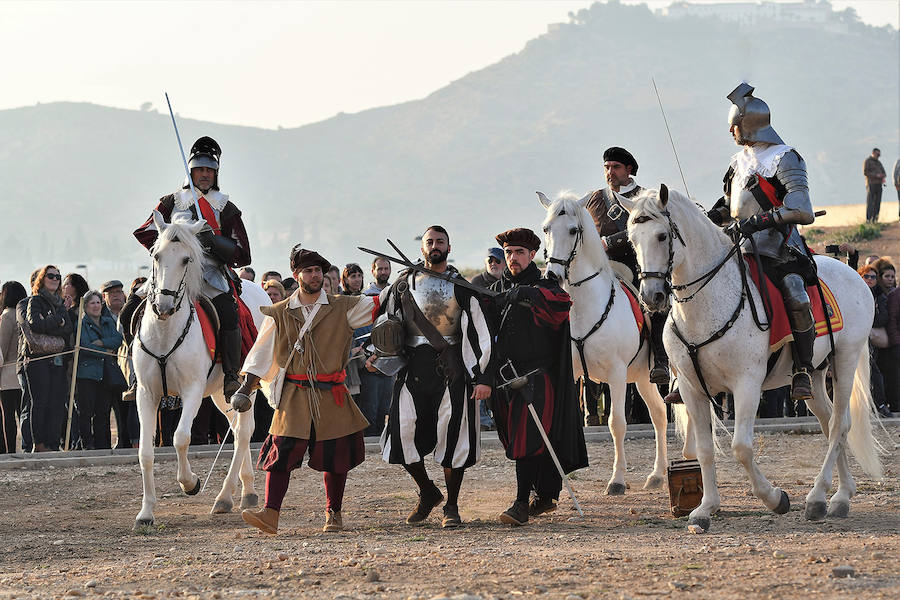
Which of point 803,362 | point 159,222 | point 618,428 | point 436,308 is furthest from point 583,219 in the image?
point 159,222

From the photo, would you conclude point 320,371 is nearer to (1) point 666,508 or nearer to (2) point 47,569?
(2) point 47,569

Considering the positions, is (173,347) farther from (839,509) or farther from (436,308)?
(839,509)

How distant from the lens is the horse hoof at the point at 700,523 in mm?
9039

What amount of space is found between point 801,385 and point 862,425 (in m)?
1.39

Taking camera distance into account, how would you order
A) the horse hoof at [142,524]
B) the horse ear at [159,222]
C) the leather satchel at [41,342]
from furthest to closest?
1. the leather satchel at [41,342]
2. the horse ear at [159,222]
3. the horse hoof at [142,524]

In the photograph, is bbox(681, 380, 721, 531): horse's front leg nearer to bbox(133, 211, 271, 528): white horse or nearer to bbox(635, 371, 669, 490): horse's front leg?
bbox(635, 371, 669, 490): horse's front leg

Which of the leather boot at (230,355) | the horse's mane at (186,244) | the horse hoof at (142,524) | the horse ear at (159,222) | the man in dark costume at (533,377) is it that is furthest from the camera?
the leather boot at (230,355)

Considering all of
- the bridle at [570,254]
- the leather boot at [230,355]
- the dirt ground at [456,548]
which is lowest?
the dirt ground at [456,548]

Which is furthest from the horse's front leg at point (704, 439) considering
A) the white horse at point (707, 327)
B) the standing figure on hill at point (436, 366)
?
the standing figure on hill at point (436, 366)

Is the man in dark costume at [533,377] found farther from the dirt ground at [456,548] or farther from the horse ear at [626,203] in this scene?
the horse ear at [626,203]

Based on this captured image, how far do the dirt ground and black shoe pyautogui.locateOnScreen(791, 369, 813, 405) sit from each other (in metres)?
0.91

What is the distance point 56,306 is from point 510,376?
730cm

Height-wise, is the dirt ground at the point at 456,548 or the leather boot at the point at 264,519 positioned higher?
the leather boot at the point at 264,519

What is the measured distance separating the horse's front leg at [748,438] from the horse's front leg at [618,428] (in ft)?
7.95
